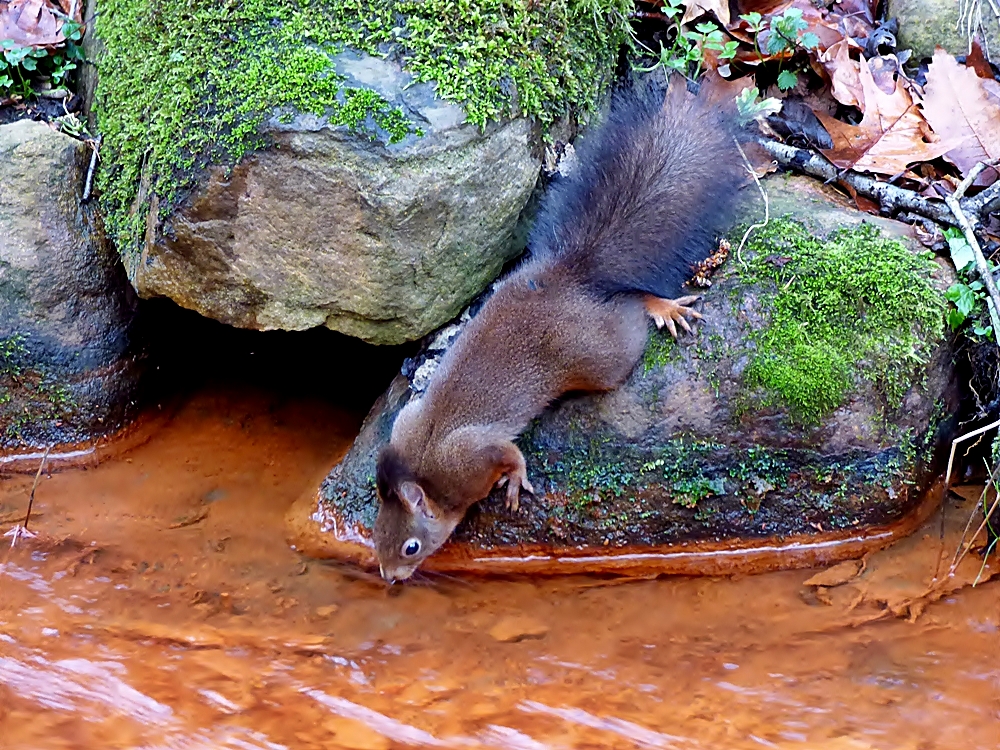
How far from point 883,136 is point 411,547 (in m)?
3.01

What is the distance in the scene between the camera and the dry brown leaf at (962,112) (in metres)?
4.67

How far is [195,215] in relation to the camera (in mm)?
4207

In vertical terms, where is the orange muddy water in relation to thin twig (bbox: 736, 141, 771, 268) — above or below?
below

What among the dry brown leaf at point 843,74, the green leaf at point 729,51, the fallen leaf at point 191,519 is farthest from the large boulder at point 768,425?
the fallen leaf at point 191,519

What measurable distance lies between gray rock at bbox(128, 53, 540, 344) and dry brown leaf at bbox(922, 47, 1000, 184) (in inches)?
77.3

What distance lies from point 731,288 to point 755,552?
1227mm

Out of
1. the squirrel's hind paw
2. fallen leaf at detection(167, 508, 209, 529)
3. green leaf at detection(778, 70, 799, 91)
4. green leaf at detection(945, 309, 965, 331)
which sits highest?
green leaf at detection(778, 70, 799, 91)

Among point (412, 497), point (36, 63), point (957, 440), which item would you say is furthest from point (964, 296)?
point (36, 63)

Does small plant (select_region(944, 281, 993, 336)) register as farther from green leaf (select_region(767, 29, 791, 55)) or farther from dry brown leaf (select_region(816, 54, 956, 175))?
green leaf (select_region(767, 29, 791, 55))

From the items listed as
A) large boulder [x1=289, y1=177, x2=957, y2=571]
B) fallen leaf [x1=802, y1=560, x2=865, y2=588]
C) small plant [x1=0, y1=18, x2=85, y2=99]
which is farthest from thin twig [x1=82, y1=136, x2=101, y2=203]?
fallen leaf [x1=802, y1=560, x2=865, y2=588]

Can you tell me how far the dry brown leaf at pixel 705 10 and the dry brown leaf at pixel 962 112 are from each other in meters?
1.08

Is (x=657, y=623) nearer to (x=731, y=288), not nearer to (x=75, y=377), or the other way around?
(x=731, y=288)

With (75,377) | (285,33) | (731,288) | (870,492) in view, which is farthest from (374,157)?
(870,492)

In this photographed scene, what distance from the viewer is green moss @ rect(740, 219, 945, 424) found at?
4.37 m
